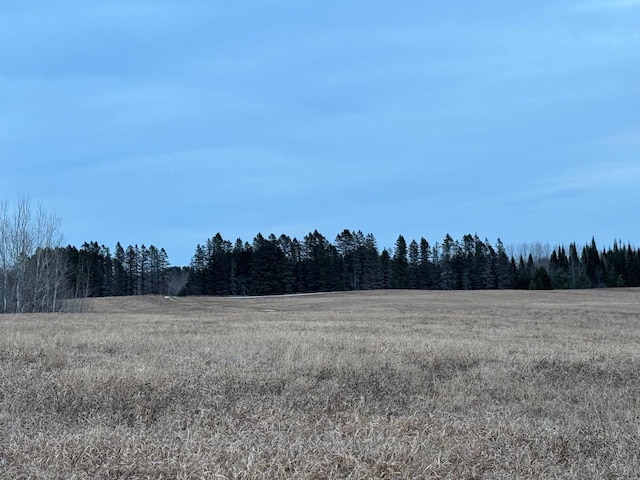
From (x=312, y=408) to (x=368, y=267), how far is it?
10042 centimetres

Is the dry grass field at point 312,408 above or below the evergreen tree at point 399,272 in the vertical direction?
below

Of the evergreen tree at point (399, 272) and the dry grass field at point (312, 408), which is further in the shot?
the evergreen tree at point (399, 272)

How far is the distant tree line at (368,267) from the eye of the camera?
9944cm

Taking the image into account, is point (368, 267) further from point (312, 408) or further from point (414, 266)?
point (312, 408)

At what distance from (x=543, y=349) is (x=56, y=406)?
36.5 ft

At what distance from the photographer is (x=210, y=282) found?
338ft

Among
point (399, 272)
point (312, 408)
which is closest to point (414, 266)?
point (399, 272)

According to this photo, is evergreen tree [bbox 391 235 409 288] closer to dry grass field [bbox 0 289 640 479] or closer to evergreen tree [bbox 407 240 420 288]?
evergreen tree [bbox 407 240 420 288]

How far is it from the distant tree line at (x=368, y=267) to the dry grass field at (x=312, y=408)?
3377 inches

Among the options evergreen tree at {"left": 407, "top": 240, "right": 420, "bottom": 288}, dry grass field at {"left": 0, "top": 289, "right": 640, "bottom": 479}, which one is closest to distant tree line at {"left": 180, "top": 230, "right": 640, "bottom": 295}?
evergreen tree at {"left": 407, "top": 240, "right": 420, "bottom": 288}

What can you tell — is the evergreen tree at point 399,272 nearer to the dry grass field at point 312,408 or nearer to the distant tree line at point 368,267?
the distant tree line at point 368,267

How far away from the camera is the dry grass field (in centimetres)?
560

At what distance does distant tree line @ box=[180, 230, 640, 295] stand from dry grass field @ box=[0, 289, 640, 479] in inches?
3377

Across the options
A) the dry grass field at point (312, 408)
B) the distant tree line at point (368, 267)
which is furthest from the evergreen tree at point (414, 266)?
the dry grass field at point (312, 408)
